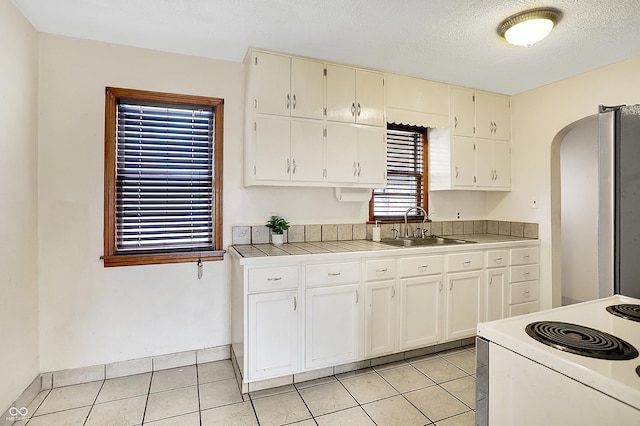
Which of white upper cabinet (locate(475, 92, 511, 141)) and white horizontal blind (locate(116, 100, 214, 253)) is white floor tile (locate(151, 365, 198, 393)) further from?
white upper cabinet (locate(475, 92, 511, 141))

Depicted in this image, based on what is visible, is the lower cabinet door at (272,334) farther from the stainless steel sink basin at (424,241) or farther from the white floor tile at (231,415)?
the stainless steel sink basin at (424,241)

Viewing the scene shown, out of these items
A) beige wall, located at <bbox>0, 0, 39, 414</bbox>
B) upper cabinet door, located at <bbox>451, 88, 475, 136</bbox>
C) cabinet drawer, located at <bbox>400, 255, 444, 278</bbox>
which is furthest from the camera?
upper cabinet door, located at <bbox>451, 88, 475, 136</bbox>

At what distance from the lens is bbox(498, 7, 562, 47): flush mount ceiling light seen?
214cm

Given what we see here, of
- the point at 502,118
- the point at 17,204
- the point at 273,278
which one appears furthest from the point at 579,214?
the point at 17,204

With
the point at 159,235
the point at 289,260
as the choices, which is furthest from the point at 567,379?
the point at 159,235

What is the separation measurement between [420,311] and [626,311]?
1703mm

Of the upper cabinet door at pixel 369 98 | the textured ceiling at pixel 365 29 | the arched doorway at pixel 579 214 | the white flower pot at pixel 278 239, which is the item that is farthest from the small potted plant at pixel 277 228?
the arched doorway at pixel 579 214

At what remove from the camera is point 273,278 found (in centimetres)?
236

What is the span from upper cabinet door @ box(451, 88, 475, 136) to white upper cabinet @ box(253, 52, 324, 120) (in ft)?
4.98

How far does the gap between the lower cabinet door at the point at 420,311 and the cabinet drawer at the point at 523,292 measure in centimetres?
94

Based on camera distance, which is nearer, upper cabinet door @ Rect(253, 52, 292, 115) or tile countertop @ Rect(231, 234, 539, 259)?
tile countertop @ Rect(231, 234, 539, 259)

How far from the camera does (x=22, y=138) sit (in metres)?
2.17

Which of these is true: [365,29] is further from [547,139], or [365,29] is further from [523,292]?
[523,292]

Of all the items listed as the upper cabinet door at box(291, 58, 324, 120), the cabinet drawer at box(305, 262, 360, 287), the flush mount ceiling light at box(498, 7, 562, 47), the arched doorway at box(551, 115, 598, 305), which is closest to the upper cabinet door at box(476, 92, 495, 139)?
the arched doorway at box(551, 115, 598, 305)
